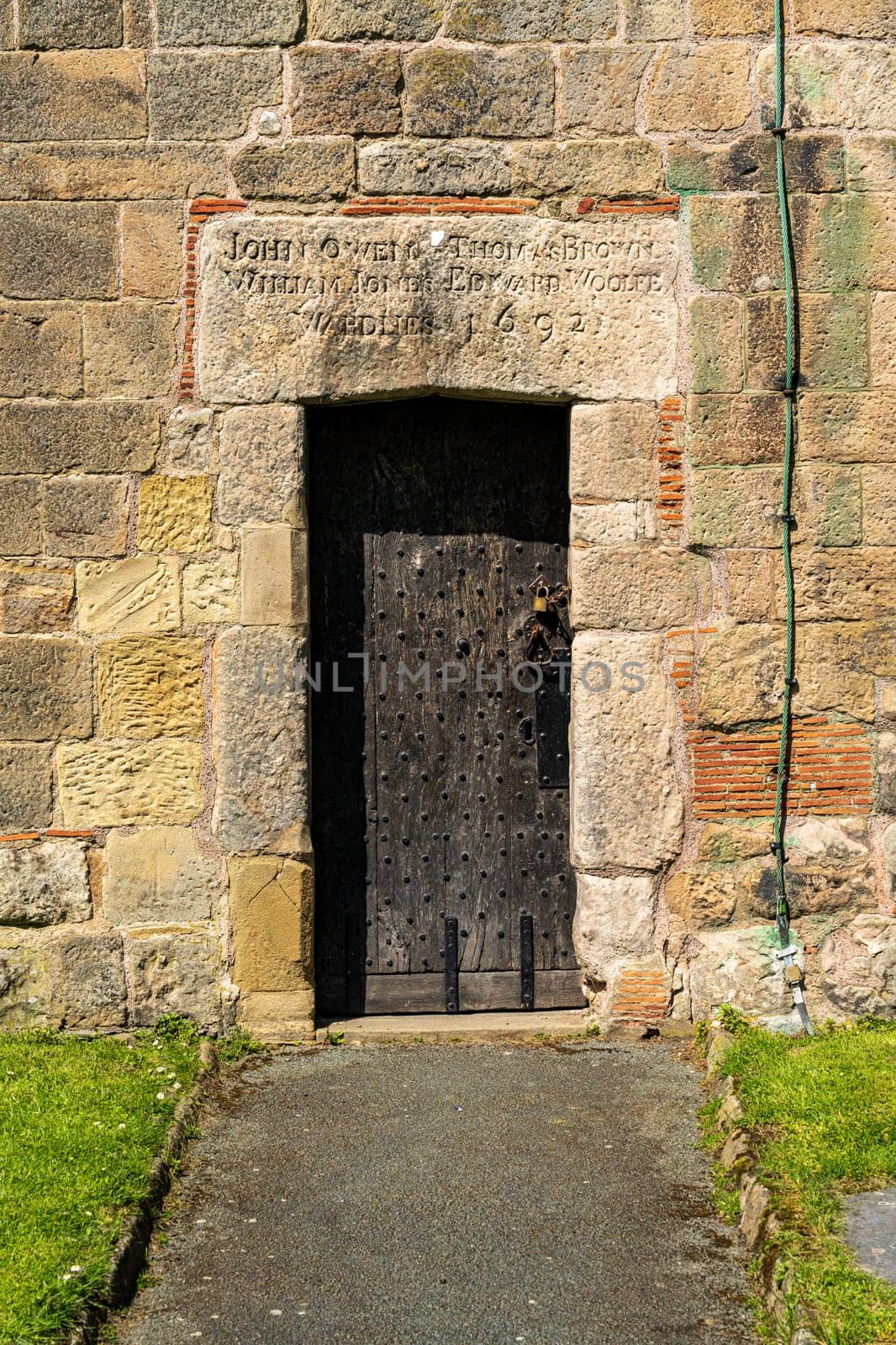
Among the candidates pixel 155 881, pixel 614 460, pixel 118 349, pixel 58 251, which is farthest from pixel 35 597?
pixel 614 460

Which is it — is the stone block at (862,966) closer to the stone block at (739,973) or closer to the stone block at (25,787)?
the stone block at (739,973)

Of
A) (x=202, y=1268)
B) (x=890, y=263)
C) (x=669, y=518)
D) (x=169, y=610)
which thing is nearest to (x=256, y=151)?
(x=169, y=610)

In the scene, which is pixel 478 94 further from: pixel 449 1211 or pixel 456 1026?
pixel 449 1211

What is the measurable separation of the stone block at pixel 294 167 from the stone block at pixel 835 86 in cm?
163

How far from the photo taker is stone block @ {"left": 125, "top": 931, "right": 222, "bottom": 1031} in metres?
4.79

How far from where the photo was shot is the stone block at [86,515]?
15.8ft

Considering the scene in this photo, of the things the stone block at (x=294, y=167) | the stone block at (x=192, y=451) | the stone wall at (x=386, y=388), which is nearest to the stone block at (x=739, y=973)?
the stone wall at (x=386, y=388)

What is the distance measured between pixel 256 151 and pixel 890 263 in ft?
7.79

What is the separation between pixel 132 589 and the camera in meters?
4.81

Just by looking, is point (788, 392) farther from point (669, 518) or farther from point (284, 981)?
point (284, 981)

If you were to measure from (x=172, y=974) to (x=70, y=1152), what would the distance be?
126 cm

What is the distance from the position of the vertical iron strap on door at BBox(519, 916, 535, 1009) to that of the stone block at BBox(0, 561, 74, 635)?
207 centimetres

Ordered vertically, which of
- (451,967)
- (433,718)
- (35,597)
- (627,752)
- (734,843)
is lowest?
(451,967)

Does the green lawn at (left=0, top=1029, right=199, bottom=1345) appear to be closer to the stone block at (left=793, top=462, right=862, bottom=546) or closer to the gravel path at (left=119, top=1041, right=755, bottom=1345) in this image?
the gravel path at (left=119, top=1041, right=755, bottom=1345)
